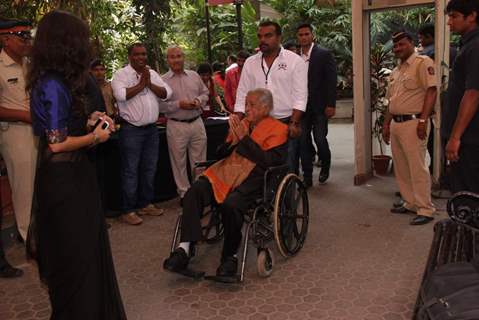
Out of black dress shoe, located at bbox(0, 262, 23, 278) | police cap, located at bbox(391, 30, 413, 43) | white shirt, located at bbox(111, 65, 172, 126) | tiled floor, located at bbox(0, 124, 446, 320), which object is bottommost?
tiled floor, located at bbox(0, 124, 446, 320)

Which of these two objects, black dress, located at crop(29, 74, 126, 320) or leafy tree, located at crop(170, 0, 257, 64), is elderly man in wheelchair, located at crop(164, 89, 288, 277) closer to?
black dress, located at crop(29, 74, 126, 320)

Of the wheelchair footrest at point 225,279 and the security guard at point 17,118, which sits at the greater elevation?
the security guard at point 17,118

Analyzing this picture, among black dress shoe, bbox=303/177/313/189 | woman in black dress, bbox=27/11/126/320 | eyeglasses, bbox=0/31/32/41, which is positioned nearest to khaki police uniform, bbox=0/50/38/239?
eyeglasses, bbox=0/31/32/41

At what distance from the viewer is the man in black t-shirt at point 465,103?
2697 millimetres

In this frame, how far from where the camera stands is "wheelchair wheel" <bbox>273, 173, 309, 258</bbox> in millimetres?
3107

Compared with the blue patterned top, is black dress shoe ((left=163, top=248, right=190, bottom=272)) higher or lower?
lower

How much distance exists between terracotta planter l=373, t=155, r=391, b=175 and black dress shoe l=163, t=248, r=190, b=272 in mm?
3176

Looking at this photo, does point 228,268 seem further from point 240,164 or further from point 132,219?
point 132,219

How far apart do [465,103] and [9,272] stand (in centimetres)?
300

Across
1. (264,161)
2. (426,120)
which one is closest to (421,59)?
(426,120)

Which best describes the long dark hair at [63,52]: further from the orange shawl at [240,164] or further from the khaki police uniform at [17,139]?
the khaki police uniform at [17,139]

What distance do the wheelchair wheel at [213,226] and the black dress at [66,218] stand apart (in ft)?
3.63

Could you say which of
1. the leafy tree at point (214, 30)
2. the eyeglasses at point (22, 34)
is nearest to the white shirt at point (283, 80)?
the eyeglasses at point (22, 34)

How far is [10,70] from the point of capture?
10.9 ft
